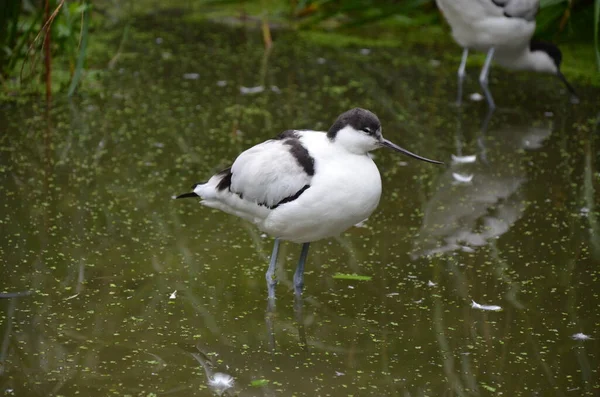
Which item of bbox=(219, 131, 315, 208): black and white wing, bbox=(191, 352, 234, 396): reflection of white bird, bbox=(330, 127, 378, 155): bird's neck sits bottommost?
bbox=(191, 352, 234, 396): reflection of white bird

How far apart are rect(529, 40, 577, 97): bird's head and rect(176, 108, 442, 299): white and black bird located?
12.8ft

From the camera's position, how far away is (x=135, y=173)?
536cm

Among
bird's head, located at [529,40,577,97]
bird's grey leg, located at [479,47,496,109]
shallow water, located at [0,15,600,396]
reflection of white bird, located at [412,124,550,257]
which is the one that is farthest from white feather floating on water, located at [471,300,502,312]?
bird's head, located at [529,40,577,97]

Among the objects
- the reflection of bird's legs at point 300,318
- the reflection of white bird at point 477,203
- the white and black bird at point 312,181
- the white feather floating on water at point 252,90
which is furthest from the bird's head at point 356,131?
the white feather floating on water at point 252,90

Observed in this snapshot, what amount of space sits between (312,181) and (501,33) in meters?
3.85

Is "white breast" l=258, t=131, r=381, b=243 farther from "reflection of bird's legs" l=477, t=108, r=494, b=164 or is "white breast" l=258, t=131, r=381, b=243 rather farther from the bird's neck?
"reflection of bird's legs" l=477, t=108, r=494, b=164

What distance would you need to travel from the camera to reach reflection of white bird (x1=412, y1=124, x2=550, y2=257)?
4.71 m

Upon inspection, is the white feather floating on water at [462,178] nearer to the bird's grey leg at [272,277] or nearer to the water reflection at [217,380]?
the bird's grey leg at [272,277]

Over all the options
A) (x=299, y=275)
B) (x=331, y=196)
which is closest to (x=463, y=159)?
(x=299, y=275)

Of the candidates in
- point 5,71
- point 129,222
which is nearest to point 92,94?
point 5,71

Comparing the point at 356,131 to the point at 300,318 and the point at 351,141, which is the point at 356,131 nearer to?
the point at 351,141

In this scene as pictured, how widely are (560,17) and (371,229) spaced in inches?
161

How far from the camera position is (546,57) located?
7.29 m

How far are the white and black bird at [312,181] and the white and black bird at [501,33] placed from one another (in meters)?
3.45
